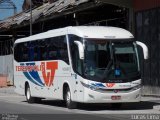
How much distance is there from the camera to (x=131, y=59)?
69.9ft

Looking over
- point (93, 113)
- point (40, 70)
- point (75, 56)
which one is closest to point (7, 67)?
point (40, 70)

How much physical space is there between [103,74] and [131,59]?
4.41ft

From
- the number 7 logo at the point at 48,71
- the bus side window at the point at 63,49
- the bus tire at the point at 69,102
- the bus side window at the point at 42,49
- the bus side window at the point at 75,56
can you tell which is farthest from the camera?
the bus side window at the point at 42,49

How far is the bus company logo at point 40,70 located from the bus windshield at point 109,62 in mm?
3096

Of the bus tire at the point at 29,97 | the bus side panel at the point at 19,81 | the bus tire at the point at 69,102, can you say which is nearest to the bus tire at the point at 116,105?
the bus tire at the point at 69,102

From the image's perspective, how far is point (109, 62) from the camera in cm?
2091

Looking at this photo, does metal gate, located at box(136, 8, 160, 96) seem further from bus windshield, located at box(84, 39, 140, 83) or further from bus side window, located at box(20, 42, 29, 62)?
bus windshield, located at box(84, 39, 140, 83)

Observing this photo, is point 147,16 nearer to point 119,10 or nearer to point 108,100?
point 119,10

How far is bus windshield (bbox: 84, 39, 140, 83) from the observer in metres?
20.8

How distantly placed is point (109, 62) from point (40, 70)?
5.61 meters

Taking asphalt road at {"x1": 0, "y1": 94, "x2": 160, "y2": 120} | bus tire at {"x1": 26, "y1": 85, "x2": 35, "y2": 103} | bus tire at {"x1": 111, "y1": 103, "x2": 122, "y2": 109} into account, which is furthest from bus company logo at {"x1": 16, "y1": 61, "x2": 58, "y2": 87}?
bus tire at {"x1": 111, "y1": 103, "x2": 122, "y2": 109}

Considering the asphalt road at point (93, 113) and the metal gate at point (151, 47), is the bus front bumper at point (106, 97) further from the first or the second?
the metal gate at point (151, 47)

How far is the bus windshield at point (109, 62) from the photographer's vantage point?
20.8 meters

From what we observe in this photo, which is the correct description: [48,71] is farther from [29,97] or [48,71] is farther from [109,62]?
[109,62]
